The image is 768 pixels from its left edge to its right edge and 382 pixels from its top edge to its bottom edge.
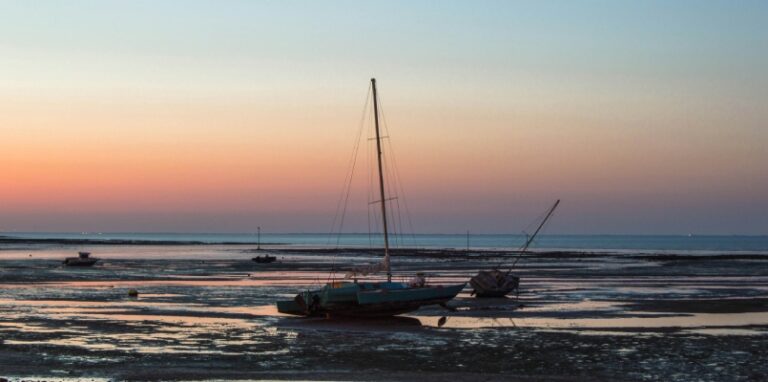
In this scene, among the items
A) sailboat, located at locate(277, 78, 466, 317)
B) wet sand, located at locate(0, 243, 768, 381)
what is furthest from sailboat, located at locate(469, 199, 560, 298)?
sailboat, located at locate(277, 78, 466, 317)

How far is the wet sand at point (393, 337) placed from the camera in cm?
2605

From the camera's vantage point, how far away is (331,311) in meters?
42.2

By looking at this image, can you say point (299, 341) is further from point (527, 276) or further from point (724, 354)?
point (527, 276)

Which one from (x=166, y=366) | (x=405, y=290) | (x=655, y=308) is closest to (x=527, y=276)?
(x=655, y=308)

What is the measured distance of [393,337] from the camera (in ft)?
113

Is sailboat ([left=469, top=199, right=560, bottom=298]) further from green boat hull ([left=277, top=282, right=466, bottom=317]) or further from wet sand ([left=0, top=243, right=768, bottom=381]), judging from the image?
green boat hull ([left=277, top=282, right=466, bottom=317])

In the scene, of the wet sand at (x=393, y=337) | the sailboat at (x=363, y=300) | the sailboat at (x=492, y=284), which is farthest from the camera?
the sailboat at (x=492, y=284)

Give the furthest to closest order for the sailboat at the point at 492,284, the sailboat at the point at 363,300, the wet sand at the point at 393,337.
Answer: the sailboat at the point at 492,284 < the sailboat at the point at 363,300 < the wet sand at the point at 393,337

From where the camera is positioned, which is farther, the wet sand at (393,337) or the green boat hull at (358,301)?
the green boat hull at (358,301)

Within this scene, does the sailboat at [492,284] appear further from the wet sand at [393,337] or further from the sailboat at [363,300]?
the sailboat at [363,300]

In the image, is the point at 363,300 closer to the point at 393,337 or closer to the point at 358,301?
the point at 358,301

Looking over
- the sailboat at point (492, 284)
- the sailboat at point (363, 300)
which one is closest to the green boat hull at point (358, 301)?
the sailboat at point (363, 300)

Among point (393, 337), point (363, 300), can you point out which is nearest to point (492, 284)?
point (363, 300)

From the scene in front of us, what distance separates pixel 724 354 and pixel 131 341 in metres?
19.2
